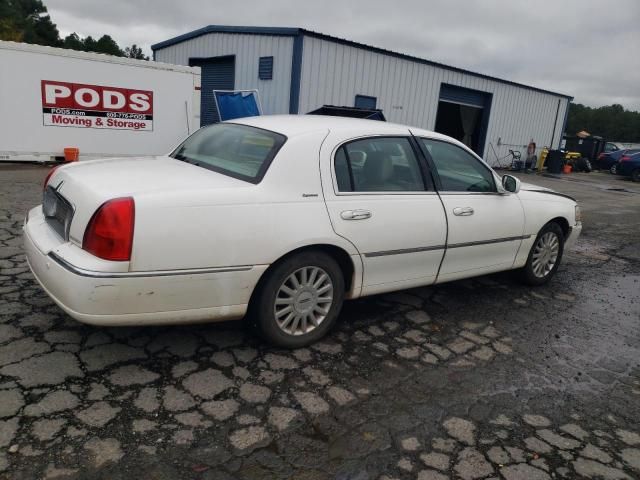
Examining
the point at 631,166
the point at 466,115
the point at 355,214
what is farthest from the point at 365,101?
the point at 631,166

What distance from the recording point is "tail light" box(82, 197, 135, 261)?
2.60 meters

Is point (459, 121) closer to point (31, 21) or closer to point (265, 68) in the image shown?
point (265, 68)

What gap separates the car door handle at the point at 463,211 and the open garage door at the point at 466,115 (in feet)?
50.7

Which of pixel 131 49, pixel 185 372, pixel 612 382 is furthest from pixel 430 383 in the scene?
pixel 131 49

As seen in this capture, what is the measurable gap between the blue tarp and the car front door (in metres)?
8.25

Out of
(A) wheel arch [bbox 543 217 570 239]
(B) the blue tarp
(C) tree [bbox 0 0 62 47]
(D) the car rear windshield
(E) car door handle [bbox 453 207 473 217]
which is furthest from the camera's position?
(C) tree [bbox 0 0 62 47]

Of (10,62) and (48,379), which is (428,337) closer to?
(48,379)

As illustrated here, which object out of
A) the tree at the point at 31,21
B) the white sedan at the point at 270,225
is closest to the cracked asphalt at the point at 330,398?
the white sedan at the point at 270,225

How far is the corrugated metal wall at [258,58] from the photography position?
1301cm

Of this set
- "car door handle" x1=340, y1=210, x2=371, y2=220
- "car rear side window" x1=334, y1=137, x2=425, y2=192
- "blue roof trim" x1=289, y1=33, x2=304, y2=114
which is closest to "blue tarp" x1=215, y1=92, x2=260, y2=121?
"blue roof trim" x1=289, y1=33, x2=304, y2=114

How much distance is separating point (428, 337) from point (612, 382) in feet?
4.00

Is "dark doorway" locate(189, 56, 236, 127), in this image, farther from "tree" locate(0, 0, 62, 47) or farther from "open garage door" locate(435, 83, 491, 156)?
"tree" locate(0, 0, 62, 47)

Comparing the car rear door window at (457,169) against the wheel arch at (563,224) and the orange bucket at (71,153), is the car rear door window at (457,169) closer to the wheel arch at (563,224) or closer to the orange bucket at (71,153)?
the wheel arch at (563,224)

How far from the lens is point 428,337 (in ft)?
12.4
